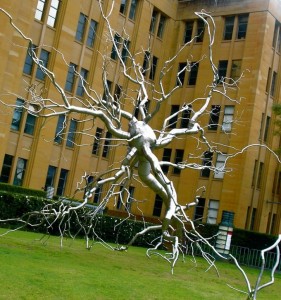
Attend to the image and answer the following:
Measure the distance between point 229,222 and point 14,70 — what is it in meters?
14.8

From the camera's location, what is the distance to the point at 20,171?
33.8 metres

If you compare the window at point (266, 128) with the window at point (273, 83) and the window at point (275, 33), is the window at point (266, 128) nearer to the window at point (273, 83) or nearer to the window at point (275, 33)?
the window at point (273, 83)

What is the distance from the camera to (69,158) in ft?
121

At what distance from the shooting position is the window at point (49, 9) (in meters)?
34.7

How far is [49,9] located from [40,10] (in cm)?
60

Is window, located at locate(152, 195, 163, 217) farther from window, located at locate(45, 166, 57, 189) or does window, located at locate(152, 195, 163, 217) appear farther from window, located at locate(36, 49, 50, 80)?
window, located at locate(36, 49, 50, 80)

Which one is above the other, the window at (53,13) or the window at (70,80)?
the window at (53,13)

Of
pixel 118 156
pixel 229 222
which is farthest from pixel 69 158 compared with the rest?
pixel 229 222

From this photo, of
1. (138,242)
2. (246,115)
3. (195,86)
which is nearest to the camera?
(138,242)

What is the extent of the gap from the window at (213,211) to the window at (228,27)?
1197 centimetres

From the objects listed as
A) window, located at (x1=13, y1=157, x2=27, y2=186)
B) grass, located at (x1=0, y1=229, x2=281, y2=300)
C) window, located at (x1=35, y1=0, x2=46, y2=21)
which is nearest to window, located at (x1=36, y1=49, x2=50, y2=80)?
window, located at (x1=35, y1=0, x2=46, y2=21)

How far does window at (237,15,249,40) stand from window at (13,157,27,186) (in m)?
18.1

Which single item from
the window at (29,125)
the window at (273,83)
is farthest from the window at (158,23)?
the window at (29,125)

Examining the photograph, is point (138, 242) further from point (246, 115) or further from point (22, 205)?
point (246, 115)
